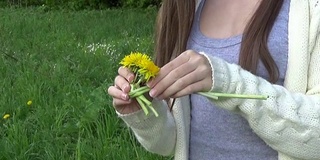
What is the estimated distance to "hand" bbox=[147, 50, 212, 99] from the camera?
4.53 ft

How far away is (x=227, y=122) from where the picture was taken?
1676 mm

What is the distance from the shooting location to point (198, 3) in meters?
1.80

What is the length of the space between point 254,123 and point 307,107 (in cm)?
11

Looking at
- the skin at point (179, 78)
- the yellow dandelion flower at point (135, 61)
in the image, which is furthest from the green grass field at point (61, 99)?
the yellow dandelion flower at point (135, 61)

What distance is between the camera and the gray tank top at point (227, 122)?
1.61 m

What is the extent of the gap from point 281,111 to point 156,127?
1.09 feet

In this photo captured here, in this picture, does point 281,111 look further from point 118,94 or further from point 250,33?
point 118,94

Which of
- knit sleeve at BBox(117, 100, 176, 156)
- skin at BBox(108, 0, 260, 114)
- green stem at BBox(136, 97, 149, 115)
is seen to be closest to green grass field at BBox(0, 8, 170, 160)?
knit sleeve at BBox(117, 100, 176, 156)

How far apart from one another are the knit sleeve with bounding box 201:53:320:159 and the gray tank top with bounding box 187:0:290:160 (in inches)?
3.0

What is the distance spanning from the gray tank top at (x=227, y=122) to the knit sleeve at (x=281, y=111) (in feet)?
0.25

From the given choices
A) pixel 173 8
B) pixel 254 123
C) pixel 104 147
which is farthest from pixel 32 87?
pixel 254 123

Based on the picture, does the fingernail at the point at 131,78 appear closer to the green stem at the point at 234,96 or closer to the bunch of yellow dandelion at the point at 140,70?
the bunch of yellow dandelion at the point at 140,70

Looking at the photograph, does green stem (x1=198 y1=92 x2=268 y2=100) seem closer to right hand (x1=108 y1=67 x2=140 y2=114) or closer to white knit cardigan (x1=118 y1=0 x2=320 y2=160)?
white knit cardigan (x1=118 y1=0 x2=320 y2=160)

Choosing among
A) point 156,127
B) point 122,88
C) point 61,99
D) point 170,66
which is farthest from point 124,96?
point 61,99
